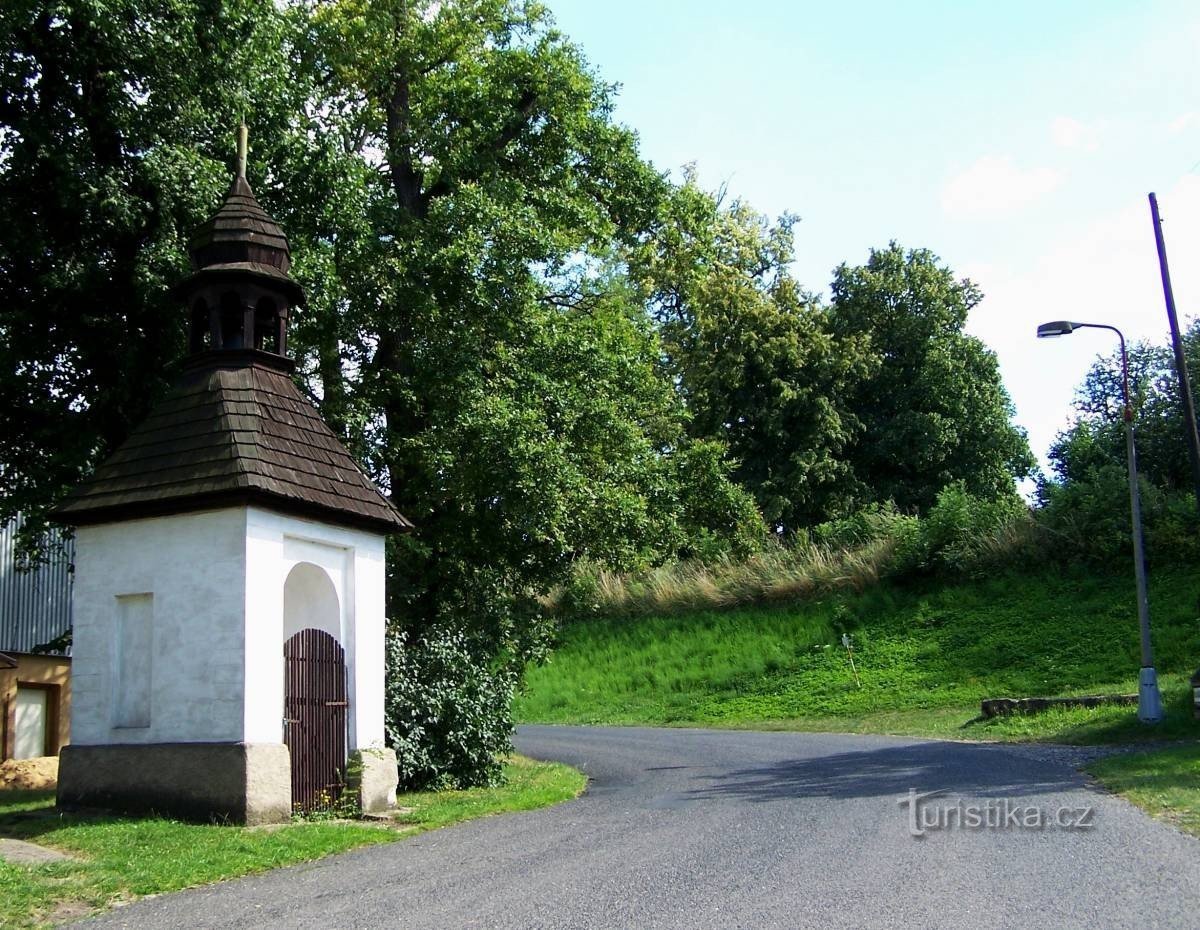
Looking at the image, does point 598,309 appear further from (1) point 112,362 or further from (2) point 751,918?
(2) point 751,918

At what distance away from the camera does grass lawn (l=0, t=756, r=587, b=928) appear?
8.61 metres

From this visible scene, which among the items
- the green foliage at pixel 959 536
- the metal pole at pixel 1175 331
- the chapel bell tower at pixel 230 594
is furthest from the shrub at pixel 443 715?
the green foliage at pixel 959 536

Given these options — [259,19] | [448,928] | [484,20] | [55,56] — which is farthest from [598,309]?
[448,928]

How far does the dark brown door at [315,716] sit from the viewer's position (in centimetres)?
1287

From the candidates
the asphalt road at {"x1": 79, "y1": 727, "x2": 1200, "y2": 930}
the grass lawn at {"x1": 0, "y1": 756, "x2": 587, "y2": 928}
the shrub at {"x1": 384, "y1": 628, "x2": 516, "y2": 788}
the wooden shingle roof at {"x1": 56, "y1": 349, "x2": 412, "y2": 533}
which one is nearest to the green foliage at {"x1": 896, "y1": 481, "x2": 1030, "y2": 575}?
the asphalt road at {"x1": 79, "y1": 727, "x2": 1200, "y2": 930}

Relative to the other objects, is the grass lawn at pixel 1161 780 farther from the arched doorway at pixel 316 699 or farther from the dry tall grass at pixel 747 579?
the dry tall grass at pixel 747 579

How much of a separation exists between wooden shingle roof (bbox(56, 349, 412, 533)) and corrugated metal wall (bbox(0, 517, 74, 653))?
14.7 metres

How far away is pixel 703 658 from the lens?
3369 centimetres

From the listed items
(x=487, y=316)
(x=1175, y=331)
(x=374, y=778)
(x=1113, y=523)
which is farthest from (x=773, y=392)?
(x=374, y=778)

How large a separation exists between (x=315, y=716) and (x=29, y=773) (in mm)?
6955

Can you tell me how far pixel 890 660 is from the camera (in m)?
29.8

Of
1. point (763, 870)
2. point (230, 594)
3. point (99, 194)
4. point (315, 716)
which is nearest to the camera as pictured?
point (763, 870)

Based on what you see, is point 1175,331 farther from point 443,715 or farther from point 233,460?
point 233,460

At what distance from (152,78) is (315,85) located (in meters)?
5.51
